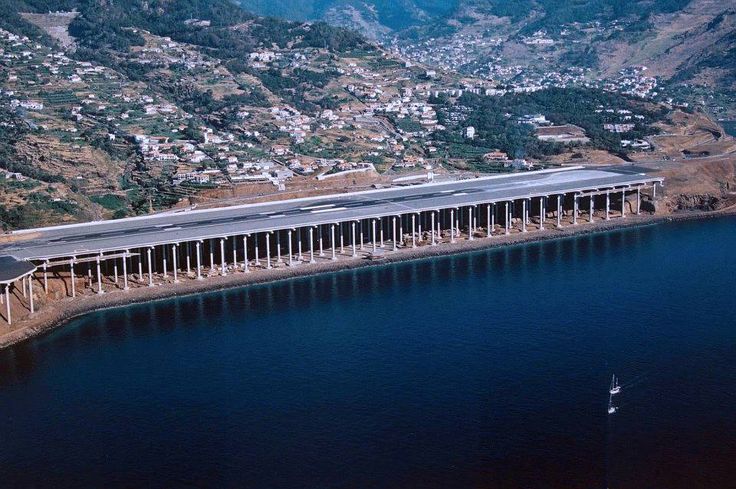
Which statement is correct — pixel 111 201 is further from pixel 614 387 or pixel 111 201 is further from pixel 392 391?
pixel 614 387

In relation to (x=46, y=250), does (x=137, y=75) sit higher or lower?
higher

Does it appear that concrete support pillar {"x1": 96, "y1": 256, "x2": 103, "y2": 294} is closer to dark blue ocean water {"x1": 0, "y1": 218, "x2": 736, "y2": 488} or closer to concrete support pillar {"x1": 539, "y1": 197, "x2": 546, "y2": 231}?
dark blue ocean water {"x1": 0, "y1": 218, "x2": 736, "y2": 488}

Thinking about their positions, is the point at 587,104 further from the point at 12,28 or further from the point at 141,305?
the point at 141,305

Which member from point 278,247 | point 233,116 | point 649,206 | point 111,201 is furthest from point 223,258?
point 233,116

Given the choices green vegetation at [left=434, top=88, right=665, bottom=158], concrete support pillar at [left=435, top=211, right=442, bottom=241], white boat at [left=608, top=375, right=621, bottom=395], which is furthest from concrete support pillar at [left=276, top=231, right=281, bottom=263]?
green vegetation at [left=434, top=88, right=665, bottom=158]

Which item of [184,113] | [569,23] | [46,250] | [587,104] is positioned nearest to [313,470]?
[46,250]

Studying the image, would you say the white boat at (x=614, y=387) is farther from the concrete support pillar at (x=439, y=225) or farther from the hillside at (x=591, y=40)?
the hillside at (x=591, y=40)
